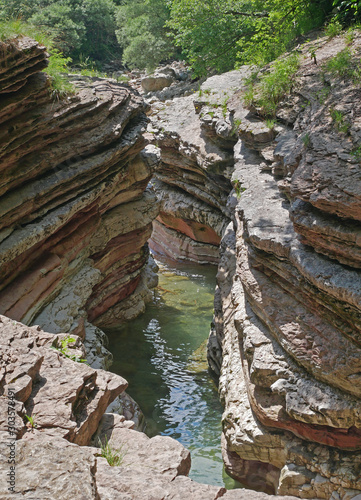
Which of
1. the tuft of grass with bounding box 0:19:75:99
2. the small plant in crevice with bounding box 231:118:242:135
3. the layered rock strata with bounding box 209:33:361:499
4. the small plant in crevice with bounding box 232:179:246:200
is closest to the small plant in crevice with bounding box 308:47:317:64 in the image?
the layered rock strata with bounding box 209:33:361:499

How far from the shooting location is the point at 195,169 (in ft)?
50.8

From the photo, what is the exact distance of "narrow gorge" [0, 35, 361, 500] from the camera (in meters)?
4.51

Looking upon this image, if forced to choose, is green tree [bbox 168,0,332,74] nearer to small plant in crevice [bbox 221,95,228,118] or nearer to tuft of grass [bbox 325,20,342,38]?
small plant in crevice [bbox 221,95,228,118]

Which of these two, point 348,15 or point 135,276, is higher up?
point 348,15

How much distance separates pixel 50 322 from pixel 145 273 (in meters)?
5.47

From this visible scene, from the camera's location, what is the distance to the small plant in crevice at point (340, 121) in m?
6.44

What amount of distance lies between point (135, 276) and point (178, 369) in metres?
3.14

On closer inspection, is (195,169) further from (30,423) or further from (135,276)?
(30,423)

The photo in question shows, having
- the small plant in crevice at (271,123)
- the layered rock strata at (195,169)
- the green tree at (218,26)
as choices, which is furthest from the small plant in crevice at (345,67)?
the green tree at (218,26)

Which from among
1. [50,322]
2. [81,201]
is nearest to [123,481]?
[50,322]

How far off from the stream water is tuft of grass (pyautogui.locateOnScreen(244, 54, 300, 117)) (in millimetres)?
5826

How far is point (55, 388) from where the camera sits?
16.1 ft

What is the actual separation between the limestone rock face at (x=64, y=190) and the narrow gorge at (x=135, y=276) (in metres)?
0.04

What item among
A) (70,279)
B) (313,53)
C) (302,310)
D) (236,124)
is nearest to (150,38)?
(236,124)
